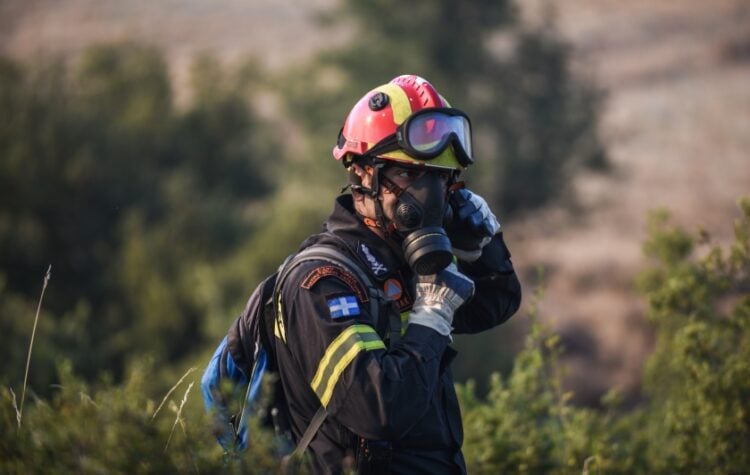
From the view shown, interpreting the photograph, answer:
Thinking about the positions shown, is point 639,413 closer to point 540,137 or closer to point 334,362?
point 334,362

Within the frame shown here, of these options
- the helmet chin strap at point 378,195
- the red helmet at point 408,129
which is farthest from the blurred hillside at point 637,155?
the helmet chin strap at point 378,195

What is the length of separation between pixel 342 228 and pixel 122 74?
95.8 ft

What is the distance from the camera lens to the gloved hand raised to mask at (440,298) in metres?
3.90

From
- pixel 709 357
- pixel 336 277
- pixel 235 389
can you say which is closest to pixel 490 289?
pixel 336 277

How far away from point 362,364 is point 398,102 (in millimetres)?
1206

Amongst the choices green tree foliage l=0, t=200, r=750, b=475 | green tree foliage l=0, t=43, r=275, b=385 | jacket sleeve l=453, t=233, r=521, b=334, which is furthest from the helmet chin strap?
green tree foliage l=0, t=43, r=275, b=385

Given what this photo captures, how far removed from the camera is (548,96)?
110 feet

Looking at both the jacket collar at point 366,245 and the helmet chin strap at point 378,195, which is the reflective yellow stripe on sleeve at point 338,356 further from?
the helmet chin strap at point 378,195

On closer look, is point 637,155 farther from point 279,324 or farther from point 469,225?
point 279,324

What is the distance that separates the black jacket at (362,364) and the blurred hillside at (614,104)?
6961 mm

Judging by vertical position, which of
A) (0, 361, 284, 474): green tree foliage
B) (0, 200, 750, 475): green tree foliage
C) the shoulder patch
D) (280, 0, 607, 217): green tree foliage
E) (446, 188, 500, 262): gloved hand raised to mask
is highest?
(280, 0, 607, 217): green tree foliage

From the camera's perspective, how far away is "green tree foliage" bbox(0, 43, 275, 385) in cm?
2145

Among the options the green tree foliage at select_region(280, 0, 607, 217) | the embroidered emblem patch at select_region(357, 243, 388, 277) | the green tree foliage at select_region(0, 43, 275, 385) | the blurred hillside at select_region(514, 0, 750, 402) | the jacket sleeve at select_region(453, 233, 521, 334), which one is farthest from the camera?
the green tree foliage at select_region(280, 0, 607, 217)

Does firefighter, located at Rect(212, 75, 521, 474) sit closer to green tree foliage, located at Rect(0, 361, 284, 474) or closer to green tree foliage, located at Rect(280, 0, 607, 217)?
green tree foliage, located at Rect(0, 361, 284, 474)
